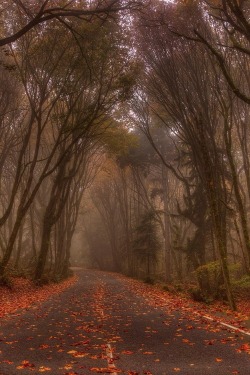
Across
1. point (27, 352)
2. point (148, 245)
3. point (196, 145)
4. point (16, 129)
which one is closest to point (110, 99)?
point (196, 145)

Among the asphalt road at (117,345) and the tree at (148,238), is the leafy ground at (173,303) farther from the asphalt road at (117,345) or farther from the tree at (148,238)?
the tree at (148,238)

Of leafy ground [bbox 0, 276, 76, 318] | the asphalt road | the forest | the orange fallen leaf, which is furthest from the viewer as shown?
the forest

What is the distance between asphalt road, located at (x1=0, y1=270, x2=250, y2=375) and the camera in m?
5.72

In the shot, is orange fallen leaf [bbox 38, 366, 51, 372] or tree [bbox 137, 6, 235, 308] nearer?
orange fallen leaf [bbox 38, 366, 51, 372]

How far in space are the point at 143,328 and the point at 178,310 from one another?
11.9 feet

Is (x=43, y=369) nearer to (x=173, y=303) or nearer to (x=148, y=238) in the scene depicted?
(x=173, y=303)

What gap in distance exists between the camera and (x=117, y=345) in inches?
287

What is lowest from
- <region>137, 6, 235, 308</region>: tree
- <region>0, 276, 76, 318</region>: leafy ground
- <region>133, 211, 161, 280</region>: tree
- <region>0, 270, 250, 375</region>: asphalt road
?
<region>0, 270, 250, 375</region>: asphalt road

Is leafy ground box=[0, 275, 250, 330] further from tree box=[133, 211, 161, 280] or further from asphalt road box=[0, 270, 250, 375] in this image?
tree box=[133, 211, 161, 280]

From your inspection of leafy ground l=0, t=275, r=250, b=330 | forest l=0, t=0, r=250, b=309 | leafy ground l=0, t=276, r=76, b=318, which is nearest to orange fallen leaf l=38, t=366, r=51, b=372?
leafy ground l=0, t=275, r=250, b=330

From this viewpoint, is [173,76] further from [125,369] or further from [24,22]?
[125,369]

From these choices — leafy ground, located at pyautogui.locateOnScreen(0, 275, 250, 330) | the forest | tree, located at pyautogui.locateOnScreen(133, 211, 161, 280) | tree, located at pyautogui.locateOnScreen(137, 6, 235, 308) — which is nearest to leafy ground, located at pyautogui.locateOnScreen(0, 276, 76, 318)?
leafy ground, located at pyautogui.locateOnScreen(0, 275, 250, 330)

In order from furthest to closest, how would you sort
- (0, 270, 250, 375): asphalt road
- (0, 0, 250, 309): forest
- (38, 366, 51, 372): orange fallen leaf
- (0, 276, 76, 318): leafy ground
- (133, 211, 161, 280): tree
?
1. (133, 211, 161, 280): tree
2. (0, 0, 250, 309): forest
3. (0, 276, 76, 318): leafy ground
4. (0, 270, 250, 375): asphalt road
5. (38, 366, 51, 372): orange fallen leaf

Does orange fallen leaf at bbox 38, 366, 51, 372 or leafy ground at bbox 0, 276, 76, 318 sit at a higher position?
leafy ground at bbox 0, 276, 76, 318
